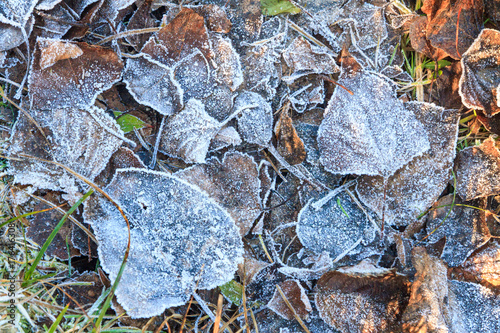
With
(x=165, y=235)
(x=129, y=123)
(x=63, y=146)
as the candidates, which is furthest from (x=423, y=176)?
(x=63, y=146)

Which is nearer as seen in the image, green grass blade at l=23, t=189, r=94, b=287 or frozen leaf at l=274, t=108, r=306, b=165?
green grass blade at l=23, t=189, r=94, b=287

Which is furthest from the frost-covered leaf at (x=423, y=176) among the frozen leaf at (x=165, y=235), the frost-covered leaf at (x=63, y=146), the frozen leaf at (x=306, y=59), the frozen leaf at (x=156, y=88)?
the frost-covered leaf at (x=63, y=146)

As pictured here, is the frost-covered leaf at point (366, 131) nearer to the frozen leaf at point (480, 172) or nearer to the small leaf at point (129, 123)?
the frozen leaf at point (480, 172)

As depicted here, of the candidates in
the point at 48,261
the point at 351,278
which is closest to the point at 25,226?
the point at 48,261

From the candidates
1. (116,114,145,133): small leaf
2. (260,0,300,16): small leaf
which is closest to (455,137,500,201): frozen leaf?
(260,0,300,16): small leaf

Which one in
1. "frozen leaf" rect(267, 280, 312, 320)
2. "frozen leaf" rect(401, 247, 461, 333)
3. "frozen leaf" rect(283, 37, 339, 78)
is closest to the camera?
"frozen leaf" rect(401, 247, 461, 333)

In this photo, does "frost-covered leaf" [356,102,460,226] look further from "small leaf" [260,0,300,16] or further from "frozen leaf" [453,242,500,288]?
"small leaf" [260,0,300,16]

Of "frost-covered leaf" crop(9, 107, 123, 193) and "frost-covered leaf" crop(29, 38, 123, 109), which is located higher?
"frost-covered leaf" crop(29, 38, 123, 109)
